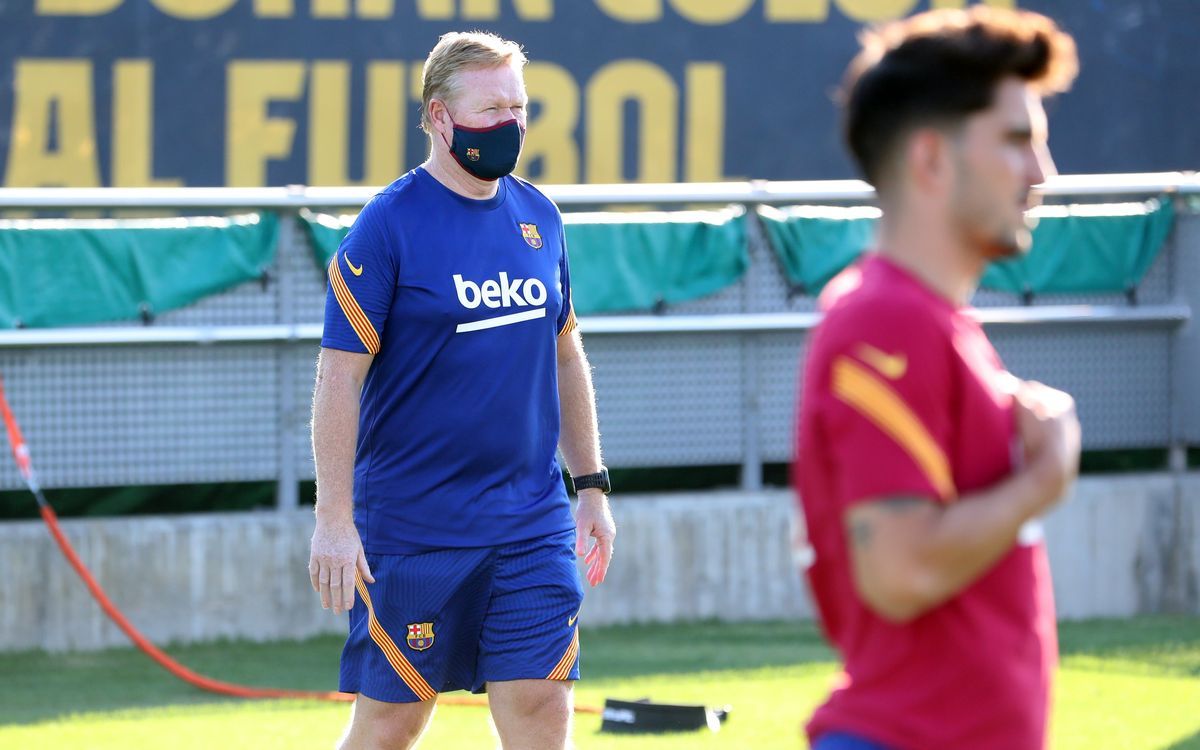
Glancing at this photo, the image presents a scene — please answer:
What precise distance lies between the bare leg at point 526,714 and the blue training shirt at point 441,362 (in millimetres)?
370

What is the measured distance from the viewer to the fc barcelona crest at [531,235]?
483cm

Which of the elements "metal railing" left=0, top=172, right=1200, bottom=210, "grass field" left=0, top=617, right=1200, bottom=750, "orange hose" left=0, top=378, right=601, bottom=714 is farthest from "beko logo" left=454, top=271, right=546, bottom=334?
"metal railing" left=0, top=172, right=1200, bottom=210

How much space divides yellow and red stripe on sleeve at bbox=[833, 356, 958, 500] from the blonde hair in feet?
8.50

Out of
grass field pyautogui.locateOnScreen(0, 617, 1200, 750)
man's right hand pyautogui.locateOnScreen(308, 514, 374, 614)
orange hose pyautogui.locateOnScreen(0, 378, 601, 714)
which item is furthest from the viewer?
orange hose pyautogui.locateOnScreen(0, 378, 601, 714)

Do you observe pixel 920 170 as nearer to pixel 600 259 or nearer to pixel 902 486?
pixel 902 486

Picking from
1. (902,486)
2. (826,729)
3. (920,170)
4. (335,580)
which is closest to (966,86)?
(920,170)

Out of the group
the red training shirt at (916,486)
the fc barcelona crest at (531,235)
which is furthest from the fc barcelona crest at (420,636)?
the red training shirt at (916,486)

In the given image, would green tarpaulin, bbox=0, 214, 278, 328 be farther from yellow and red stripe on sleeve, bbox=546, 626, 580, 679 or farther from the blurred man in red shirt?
the blurred man in red shirt

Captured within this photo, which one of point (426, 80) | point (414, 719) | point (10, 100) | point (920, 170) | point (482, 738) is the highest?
point (10, 100)

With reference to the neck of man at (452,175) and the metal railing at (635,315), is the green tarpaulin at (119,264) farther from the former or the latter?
the neck of man at (452,175)

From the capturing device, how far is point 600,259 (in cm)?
990

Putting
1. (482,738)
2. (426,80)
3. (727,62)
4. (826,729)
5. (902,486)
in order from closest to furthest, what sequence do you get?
1. (902,486)
2. (826,729)
3. (426,80)
4. (482,738)
5. (727,62)

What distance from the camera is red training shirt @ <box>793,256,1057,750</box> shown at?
2.36 m

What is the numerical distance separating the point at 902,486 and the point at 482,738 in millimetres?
5176
